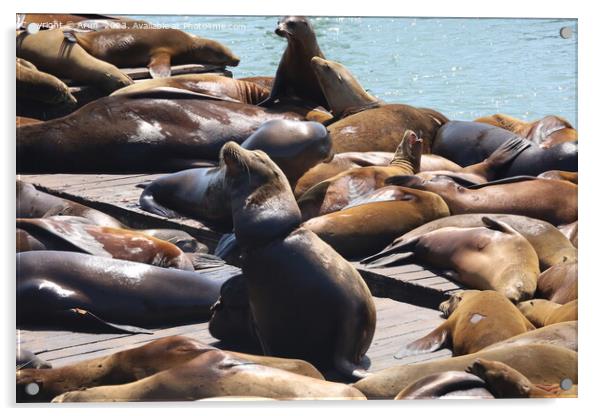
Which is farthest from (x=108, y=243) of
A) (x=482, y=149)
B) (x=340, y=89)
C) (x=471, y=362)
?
(x=482, y=149)

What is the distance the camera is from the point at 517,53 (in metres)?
7.11

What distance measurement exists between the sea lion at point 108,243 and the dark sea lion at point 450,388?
197cm

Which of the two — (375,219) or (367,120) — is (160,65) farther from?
(375,219)

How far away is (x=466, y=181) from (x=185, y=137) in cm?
195

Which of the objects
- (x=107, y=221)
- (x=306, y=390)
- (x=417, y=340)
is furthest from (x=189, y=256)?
(x=306, y=390)

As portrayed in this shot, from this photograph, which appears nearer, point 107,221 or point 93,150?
point 107,221

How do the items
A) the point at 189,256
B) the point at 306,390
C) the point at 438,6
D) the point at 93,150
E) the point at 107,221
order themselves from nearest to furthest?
the point at 306,390 < the point at 438,6 < the point at 189,256 < the point at 107,221 < the point at 93,150

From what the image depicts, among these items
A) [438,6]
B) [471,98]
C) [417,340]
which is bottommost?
[417,340]

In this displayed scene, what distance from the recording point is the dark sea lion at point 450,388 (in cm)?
583

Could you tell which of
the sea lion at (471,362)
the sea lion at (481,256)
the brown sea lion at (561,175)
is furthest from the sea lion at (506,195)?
the sea lion at (471,362)

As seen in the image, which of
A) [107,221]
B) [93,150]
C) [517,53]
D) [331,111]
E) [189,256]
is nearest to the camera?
[517,53]

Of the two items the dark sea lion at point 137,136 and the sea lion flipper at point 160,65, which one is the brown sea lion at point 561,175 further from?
the sea lion flipper at point 160,65

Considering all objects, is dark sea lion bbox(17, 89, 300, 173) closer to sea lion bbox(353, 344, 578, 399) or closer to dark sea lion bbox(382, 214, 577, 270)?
dark sea lion bbox(382, 214, 577, 270)

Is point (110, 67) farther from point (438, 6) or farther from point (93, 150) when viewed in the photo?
point (438, 6)
